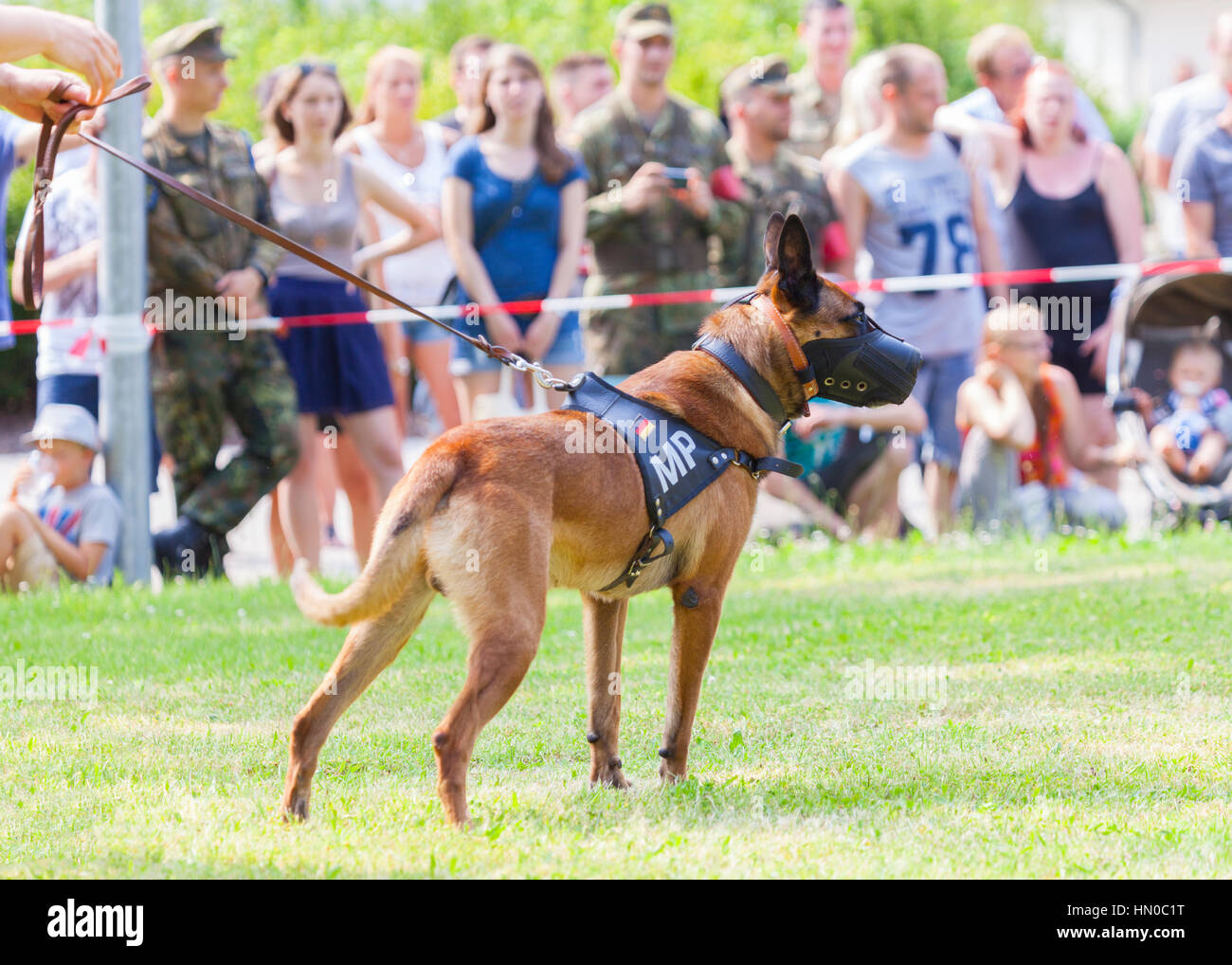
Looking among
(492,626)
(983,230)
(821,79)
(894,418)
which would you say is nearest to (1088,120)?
(983,230)

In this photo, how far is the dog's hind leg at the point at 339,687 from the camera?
4539mm

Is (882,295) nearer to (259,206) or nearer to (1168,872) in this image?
(259,206)

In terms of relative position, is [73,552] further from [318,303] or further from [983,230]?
[983,230]

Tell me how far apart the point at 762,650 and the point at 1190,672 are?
1.79 meters

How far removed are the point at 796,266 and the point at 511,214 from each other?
504 centimetres

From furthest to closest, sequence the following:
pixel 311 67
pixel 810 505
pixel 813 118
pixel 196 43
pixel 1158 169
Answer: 1. pixel 813 118
2. pixel 1158 169
3. pixel 810 505
4. pixel 311 67
5. pixel 196 43

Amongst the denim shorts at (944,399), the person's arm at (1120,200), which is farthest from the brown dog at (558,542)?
the person's arm at (1120,200)

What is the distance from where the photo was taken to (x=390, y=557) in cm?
430

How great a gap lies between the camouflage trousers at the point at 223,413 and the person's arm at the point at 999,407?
4.22m

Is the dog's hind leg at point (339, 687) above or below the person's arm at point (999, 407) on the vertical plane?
below

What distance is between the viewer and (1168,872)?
13.0 ft

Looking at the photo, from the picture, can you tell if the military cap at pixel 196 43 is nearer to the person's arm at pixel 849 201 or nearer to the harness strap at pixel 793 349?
the person's arm at pixel 849 201
